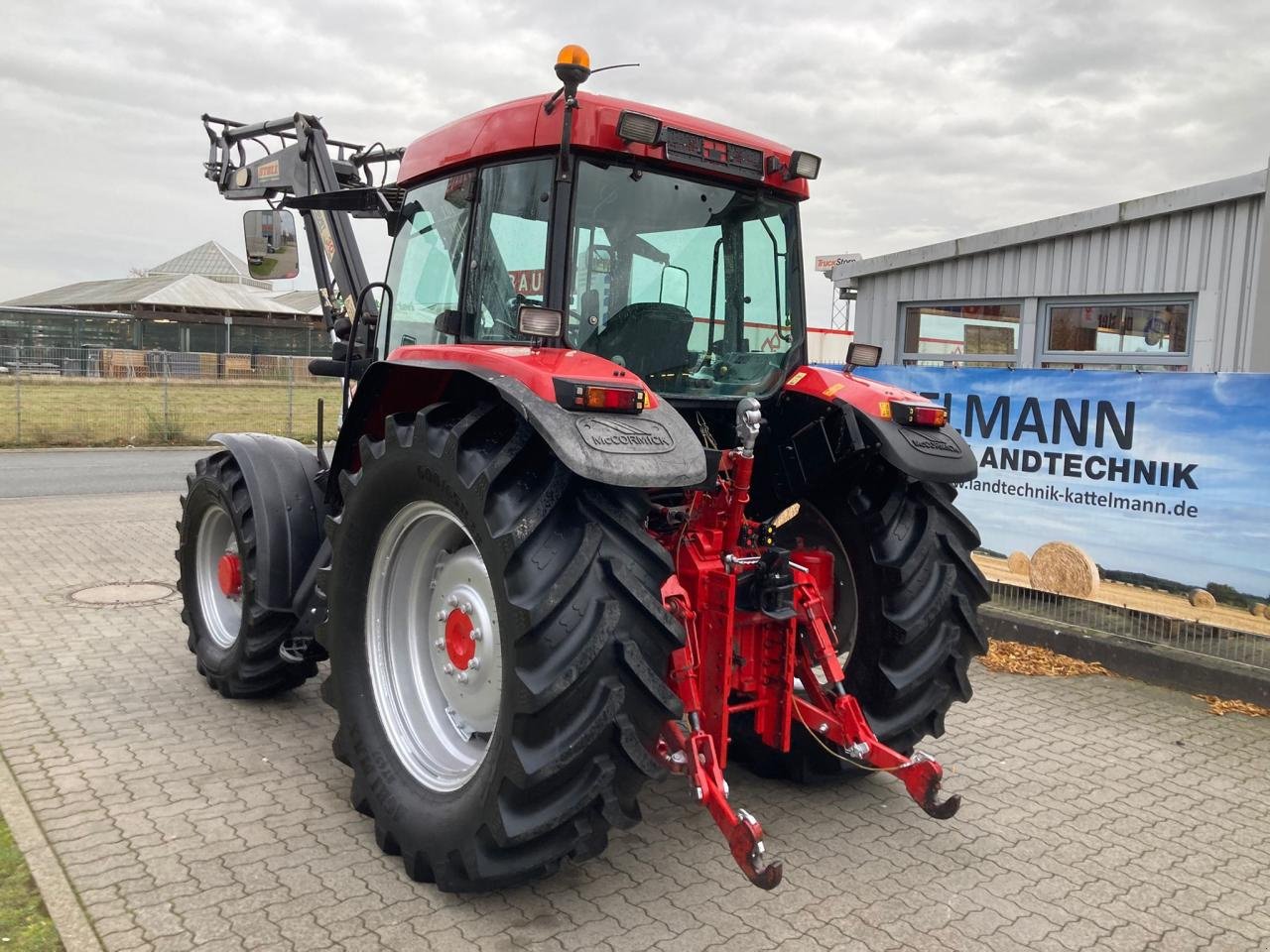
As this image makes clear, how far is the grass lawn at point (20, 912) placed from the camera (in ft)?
9.30

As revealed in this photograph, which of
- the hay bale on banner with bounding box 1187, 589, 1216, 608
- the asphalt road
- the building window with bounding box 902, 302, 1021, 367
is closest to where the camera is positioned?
the hay bale on banner with bounding box 1187, 589, 1216, 608

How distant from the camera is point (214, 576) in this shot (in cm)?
534

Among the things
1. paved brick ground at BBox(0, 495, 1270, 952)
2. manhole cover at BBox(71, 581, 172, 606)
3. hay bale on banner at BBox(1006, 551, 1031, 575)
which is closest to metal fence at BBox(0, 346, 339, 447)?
manhole cover at BBox(71, 581, 172, 606)

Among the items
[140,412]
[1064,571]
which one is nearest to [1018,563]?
[1064,571]

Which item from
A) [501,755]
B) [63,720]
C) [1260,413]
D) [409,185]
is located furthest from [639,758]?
[1260,413]

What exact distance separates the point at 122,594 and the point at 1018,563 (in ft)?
20.3

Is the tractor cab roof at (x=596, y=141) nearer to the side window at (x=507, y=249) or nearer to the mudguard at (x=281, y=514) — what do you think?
the side window at (x=507, y=249)

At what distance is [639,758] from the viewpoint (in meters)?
2.90

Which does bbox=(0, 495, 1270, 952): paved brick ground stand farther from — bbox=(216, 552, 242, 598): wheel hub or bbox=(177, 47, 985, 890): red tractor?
bbox=(216, 552, 242, 598): wheel hub

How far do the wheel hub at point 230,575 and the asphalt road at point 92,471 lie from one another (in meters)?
6.39

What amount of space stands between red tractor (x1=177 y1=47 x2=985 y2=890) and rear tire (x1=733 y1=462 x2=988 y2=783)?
0.04ft

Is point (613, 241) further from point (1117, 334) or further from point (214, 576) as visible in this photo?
point (1117, 334)

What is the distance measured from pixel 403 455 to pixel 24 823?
1.90 meters

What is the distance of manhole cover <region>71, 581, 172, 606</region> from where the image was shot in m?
6.79
